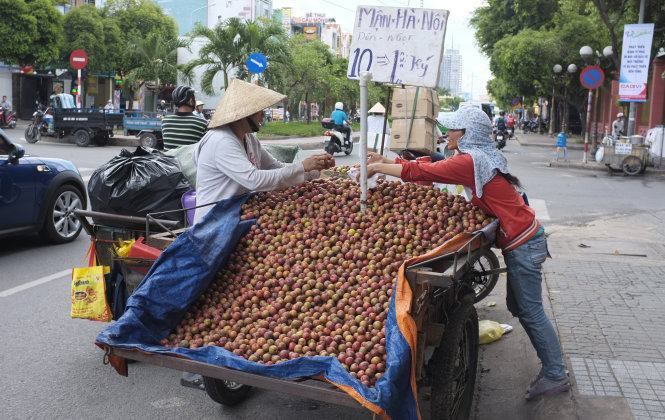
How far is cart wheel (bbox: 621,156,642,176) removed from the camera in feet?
62.3

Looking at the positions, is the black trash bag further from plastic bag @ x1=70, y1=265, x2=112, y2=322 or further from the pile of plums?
the pile of plums

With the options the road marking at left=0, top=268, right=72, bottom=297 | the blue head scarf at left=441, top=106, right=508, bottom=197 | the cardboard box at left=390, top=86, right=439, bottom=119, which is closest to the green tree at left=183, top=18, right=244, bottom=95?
the road marking at left=0, top=268, right=72, bottom=297

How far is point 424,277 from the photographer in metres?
3.08

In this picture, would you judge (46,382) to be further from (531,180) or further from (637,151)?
(637,151)

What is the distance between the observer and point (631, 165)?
19.0 meters

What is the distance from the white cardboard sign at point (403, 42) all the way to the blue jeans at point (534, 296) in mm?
1191

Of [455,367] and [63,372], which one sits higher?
[455,367]

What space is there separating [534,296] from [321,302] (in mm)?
1425

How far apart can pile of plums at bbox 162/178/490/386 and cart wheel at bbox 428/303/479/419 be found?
406 mm

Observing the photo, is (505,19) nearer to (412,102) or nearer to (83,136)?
(83,136)

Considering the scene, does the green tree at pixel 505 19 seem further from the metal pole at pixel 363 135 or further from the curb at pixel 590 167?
Result: the metal pole at pixel 363 135

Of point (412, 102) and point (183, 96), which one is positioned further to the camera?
point (412, 102)

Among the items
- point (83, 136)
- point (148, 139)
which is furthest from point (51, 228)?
point (83, 136)

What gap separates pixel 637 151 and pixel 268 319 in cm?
1798
